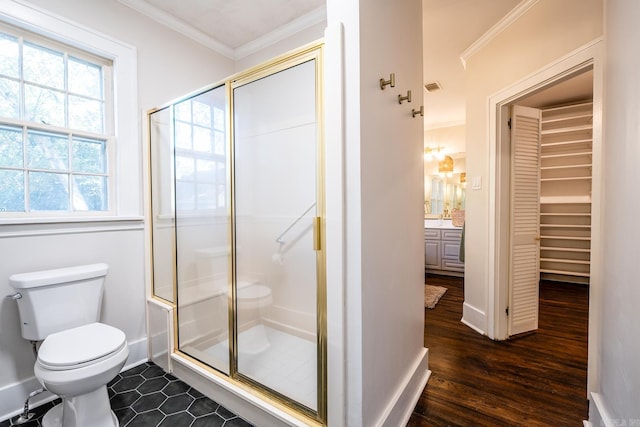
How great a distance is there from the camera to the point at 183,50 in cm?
244

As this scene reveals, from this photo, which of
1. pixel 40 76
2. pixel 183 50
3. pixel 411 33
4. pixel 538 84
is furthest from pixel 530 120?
pixel 40 76

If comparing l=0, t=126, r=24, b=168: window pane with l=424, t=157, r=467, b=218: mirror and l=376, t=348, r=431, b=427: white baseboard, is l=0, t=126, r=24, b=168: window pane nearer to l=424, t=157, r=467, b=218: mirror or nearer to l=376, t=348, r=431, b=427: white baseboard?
l=376, t=348, r=431, b=427: white baseboard

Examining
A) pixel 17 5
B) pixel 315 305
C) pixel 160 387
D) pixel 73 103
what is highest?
pixel 17 5

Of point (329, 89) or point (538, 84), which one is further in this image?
point (538, 84)

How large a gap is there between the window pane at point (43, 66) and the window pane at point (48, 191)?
1.95ft

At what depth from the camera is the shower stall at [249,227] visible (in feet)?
4.65

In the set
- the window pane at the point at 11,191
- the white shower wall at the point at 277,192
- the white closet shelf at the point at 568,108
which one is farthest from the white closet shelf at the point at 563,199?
the window pane at the point at 11,191

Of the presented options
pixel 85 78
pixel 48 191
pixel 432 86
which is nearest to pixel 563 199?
pixel 432 86

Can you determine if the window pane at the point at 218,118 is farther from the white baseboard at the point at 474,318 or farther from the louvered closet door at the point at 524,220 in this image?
the white baseboard at the point at 474,318

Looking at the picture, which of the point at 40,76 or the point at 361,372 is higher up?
the point at 40,76

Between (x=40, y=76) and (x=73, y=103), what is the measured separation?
0.20 m

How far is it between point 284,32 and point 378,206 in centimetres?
202

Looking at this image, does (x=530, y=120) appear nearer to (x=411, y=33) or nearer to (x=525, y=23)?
(x=525, y=23)

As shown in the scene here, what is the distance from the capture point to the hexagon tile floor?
61.6 inches
